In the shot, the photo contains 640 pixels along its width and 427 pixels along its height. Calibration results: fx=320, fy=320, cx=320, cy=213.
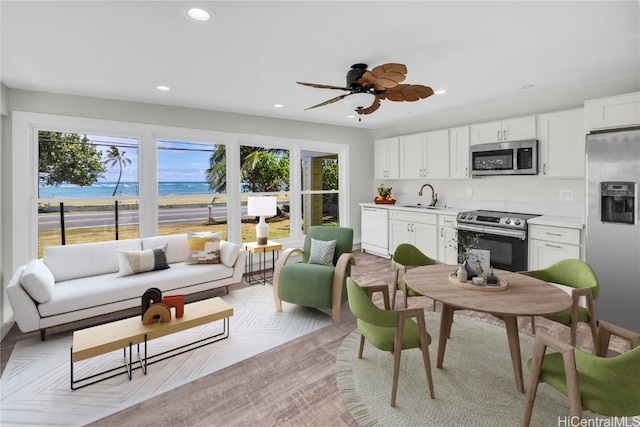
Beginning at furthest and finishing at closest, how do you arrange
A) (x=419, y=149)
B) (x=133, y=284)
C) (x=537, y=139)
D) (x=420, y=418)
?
1. (x=419, y=149)
2. (x=537, y=139)
3. (x=133, y=284)
4. (x=420, y=418)

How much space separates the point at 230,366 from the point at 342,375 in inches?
35.2

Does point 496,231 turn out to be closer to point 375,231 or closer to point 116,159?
point 375,231

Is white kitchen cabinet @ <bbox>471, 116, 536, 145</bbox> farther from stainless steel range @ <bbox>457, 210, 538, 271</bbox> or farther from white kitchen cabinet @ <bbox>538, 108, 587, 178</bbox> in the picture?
stainless steel range @ <bbox>457, 210, 538, 271</bbox>

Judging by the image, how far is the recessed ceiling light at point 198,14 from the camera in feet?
6.76

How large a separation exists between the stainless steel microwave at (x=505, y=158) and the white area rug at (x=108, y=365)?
3.11 meters

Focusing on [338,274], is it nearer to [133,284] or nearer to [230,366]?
[230,366]

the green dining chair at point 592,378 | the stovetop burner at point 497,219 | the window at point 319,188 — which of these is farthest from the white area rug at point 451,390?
the window at point 319,188

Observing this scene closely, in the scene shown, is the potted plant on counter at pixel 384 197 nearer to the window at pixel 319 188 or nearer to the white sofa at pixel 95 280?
the window at pixel 319 188

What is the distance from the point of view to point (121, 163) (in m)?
4.21

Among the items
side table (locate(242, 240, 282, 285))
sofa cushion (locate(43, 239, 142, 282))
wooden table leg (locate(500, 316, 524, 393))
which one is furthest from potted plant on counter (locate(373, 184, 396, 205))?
sofa cushion (locate(43, 239, 142, 282))

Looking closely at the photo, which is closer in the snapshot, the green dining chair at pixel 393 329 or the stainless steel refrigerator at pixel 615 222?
the green dining chair at pixel 393 329

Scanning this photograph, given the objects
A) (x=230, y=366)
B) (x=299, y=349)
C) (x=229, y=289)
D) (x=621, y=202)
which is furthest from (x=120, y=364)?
(x=621, y=202)

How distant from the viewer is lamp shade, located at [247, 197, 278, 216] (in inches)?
181

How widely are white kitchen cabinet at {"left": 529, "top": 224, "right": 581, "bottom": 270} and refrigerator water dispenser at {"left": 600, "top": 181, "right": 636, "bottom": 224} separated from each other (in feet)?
1.58
